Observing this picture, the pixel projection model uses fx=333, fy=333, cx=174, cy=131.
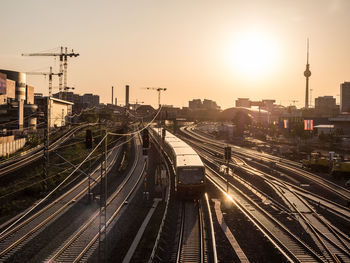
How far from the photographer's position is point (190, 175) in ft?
95.7

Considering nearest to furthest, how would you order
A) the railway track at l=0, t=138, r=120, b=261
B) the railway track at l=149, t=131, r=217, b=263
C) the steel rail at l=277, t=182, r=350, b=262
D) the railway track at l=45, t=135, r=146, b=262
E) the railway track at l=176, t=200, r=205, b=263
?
the railway track at l=149, t=131, r=217, b=263 < the railway track at l=176, t=200, r=205, b=263 < the railway track at l=45, t=135, r=146, b=262 < the steel rail at l=277, t=182, r=350, b=262 < the railway track at l=0, t=138, r=120, b=261

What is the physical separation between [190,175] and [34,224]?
12.9 metres

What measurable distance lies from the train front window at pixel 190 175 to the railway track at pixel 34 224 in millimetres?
7558

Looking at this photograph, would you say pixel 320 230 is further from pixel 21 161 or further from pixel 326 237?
pixel 21 161

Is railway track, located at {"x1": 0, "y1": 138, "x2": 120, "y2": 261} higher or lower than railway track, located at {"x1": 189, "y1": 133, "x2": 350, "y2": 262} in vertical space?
lower

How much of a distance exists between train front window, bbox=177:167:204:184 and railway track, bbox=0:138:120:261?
7.56 meters

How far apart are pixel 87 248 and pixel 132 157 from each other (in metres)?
40.3

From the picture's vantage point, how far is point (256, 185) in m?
38.0

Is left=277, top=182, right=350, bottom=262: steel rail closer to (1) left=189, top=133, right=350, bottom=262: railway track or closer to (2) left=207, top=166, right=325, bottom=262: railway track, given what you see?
(1) left=189, top=133, right=350, bottom=262: railway track

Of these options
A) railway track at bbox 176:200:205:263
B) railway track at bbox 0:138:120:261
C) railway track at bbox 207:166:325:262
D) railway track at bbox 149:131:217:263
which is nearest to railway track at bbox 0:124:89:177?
railway track at bbox 0:138:120:261

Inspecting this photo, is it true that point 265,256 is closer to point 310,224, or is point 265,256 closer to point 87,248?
point 310,224

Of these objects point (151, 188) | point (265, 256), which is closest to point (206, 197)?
point (151, 188)

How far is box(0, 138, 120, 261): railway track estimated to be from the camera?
66.0ft

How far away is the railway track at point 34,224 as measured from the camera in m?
20.1
